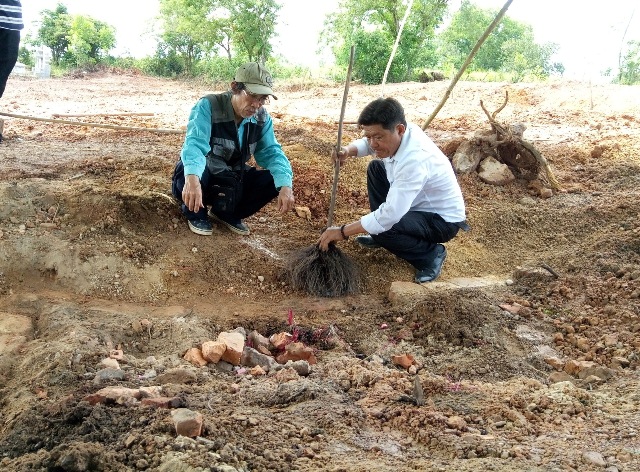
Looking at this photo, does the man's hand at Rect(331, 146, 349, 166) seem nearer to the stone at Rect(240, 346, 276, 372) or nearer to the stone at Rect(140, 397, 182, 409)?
the stone at Rect(240, 346, 276, 372)

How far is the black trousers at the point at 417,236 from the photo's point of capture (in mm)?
3844

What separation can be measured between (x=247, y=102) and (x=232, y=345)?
1498 millimetres

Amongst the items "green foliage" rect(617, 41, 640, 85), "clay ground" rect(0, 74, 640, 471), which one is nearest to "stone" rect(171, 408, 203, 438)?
"clay ground" rect(0, 74, 640, 471)

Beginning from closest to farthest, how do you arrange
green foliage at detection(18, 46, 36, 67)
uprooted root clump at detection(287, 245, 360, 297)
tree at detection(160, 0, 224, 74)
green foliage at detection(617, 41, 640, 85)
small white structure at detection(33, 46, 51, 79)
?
uprooted root clump at detection(287, 245, 360, 297), green foliage at detection(617, 41, 640, 85), small white structure at detection(33, 46, 51, 79), tree at detection(160, 0, 224, 74), green foliage at detection(18, 46, 36, 67)

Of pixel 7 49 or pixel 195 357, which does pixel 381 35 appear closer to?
pixel 7 49

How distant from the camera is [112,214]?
13.0 ft

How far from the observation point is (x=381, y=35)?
16.7m

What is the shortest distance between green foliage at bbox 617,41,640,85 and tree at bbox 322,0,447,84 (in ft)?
18.1

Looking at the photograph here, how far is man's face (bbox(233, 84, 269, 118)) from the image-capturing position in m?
3.54

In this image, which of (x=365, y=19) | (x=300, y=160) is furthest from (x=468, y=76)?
(x=300, y=160)

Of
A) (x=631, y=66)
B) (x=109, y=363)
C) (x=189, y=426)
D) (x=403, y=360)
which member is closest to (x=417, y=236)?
(x=403, y=360)

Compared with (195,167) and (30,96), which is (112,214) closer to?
(195,167)

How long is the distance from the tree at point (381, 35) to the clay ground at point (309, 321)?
410 inches

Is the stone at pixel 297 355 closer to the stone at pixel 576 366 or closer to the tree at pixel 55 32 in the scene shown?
the stone at pixel 576 366
